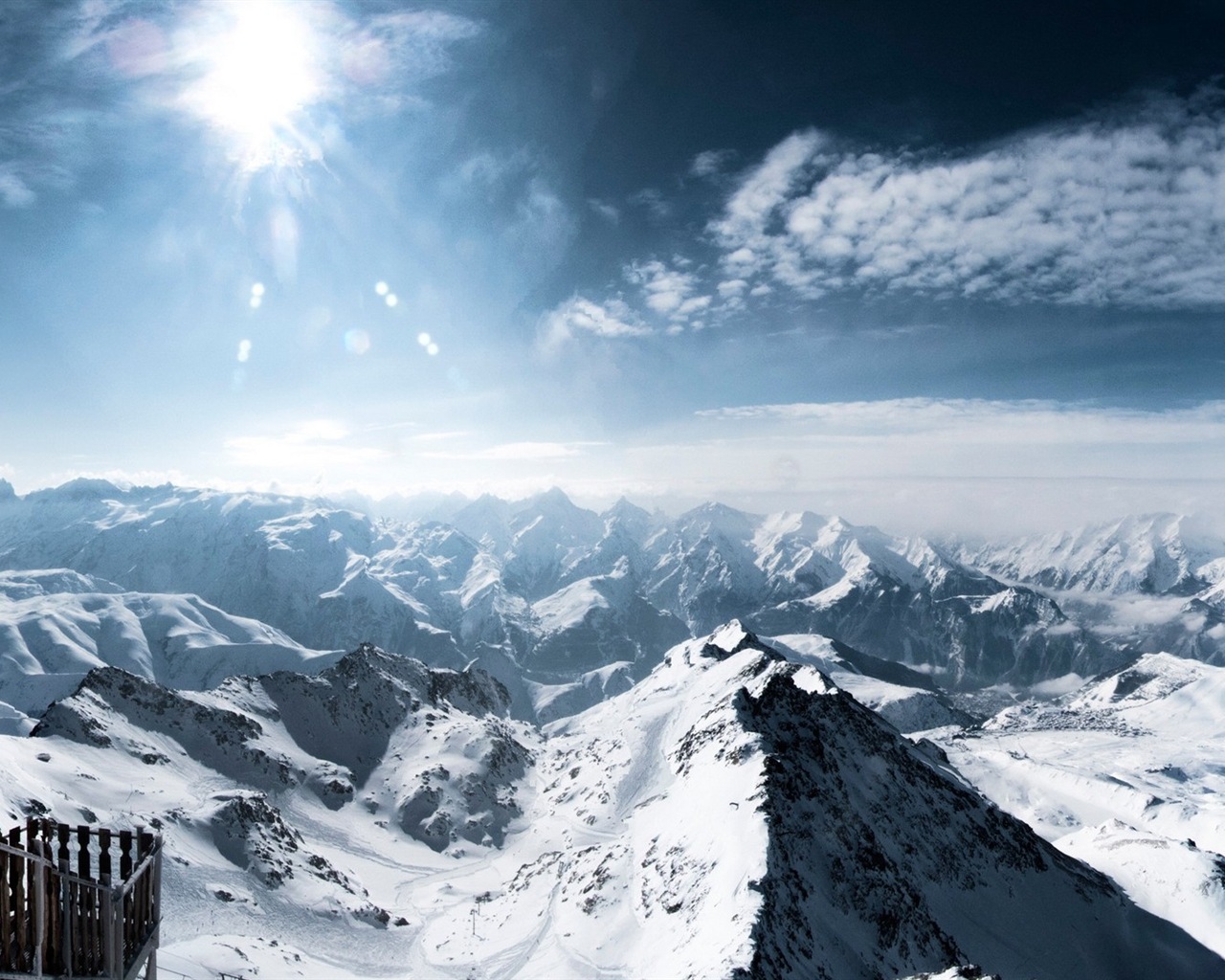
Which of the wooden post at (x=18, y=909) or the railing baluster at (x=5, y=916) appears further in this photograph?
the wooden post at (x=18, y=909)

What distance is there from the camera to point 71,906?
9867 millimetres

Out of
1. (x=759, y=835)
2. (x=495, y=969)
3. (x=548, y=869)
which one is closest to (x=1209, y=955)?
(x=759, y=835)

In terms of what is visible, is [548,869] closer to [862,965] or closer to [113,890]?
[862,965]

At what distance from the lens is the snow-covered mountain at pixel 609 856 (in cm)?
6488

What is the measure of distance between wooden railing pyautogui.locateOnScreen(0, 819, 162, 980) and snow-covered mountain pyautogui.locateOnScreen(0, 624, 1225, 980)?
48.3 m

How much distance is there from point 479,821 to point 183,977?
10090 cm

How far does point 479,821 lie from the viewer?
13850 cm

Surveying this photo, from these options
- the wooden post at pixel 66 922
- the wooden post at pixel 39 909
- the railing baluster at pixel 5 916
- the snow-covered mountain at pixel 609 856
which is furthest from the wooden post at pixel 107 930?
the snow-covered mountain at pixel 609 856

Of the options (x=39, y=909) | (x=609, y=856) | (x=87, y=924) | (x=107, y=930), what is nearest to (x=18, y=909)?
(x=39, y=909)

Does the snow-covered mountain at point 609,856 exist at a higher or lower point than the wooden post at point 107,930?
lower

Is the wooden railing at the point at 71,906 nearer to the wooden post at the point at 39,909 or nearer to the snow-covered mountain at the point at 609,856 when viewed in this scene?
the wooden post at the point at 39,909

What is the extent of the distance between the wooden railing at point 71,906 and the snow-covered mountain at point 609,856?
48295mm

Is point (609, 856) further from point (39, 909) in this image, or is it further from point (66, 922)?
point (39, 909)

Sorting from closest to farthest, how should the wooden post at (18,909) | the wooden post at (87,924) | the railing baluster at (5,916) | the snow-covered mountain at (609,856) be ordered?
the railing baluster at (5,916)
the wooden post at (18,909)
the wooden post at (87,924)
the snow-covered mountain at (609,856)
